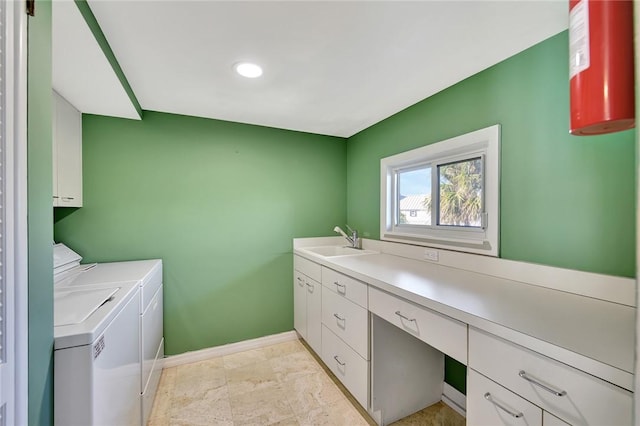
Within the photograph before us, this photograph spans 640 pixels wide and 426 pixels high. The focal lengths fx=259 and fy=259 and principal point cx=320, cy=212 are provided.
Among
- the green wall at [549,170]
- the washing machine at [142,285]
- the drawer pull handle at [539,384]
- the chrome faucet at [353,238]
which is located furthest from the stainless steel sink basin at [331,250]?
the drawer pull handle at [539,384]

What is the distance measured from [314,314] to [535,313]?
161 cm

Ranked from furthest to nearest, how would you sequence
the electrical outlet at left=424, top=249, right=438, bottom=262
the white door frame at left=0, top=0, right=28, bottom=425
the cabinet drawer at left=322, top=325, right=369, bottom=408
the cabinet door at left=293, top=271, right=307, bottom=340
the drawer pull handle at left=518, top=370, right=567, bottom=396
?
the cabinet door at left=293, top=271, right=307, bottom=340 → the electrical outlet at left=424, top=249, right=438, bottom=262 → the cabinet drawer at left=322, top=325, right=369, bottom=408 → the drawer pull handle at left=518, top=370, right=567, bottom=396 → the white door frame at left=0, top=0, right=28, bottom=425

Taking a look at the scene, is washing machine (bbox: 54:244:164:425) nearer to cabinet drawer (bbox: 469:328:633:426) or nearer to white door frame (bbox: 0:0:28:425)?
white door frame (bbox: 0:0:28:425)

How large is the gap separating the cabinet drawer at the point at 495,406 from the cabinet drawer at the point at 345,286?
686mm

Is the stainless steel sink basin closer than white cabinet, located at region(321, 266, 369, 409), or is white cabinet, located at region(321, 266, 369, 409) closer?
white cabinet, located at region(321, 266, 369, 409)

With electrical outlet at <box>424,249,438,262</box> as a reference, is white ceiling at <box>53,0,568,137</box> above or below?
above

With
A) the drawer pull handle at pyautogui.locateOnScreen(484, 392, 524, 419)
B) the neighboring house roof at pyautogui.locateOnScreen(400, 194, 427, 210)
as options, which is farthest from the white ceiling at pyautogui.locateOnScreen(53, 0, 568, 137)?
the drawer pull handle at pyautogui.locateOnScreen(484, 392, 524, 419)

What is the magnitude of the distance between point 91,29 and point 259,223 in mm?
1742

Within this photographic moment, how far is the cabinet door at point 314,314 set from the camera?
215 cm

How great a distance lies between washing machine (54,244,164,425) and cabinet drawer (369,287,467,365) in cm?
137

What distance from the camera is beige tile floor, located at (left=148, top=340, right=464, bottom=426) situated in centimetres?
164

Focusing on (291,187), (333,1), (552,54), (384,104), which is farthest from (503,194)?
(291,187)

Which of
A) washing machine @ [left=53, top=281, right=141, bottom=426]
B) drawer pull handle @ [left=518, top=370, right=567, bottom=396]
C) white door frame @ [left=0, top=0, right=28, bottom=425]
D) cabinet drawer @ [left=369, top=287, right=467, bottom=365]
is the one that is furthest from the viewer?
cabinet drawer @ [left=369, top=287, right=467, bottom=365]

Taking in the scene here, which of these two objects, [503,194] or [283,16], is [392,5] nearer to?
[283,16]
